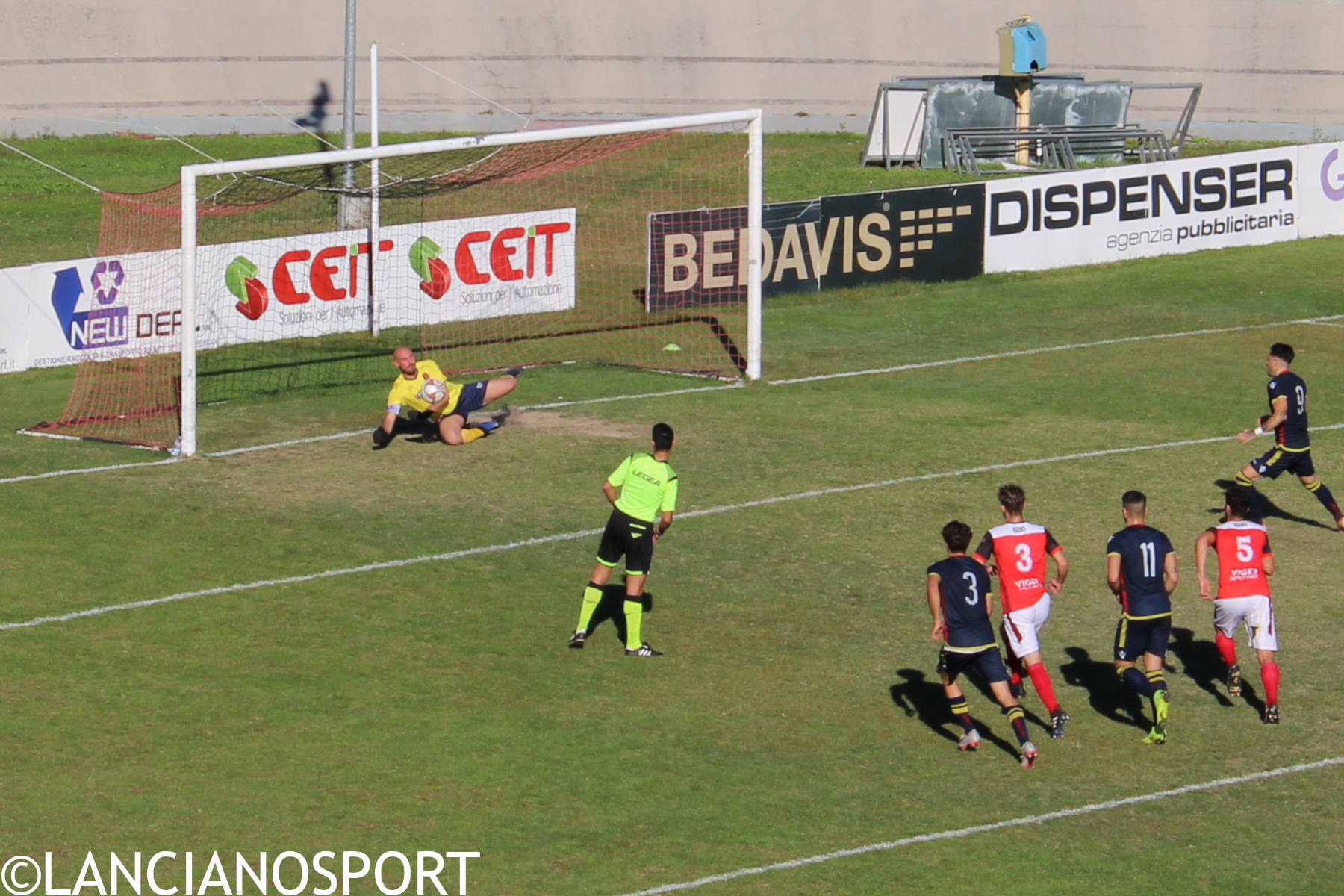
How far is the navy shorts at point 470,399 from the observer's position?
21.4 metres

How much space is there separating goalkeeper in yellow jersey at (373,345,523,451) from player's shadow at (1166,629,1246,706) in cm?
937

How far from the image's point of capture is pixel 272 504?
18.8 m

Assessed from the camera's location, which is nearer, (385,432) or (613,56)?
(385,432)

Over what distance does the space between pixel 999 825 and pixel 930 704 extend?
221 centimetres

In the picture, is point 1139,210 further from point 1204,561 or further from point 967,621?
point 967,621

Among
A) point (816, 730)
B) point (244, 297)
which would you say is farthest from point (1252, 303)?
point (816, 730)

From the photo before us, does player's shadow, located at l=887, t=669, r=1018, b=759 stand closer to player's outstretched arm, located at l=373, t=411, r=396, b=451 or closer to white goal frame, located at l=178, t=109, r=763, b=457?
player's outstretched arm, located at l=373, t=411, r=396, b=451

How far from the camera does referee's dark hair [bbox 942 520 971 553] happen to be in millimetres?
12469

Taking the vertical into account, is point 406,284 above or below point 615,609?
above

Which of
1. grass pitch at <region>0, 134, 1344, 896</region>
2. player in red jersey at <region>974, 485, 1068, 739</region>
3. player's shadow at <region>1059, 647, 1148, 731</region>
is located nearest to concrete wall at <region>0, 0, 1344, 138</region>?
grass pitch at <region>0, 134, 1344, 896</region>

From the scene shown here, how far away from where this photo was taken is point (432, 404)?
21109 mm

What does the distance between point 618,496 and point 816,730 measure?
2.76m

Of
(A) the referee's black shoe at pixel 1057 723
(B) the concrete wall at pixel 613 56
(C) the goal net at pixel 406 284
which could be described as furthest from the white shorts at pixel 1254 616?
(B) the concrete wall at pixel 613 56

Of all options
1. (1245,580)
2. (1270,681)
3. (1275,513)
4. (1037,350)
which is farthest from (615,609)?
(1037,350)
